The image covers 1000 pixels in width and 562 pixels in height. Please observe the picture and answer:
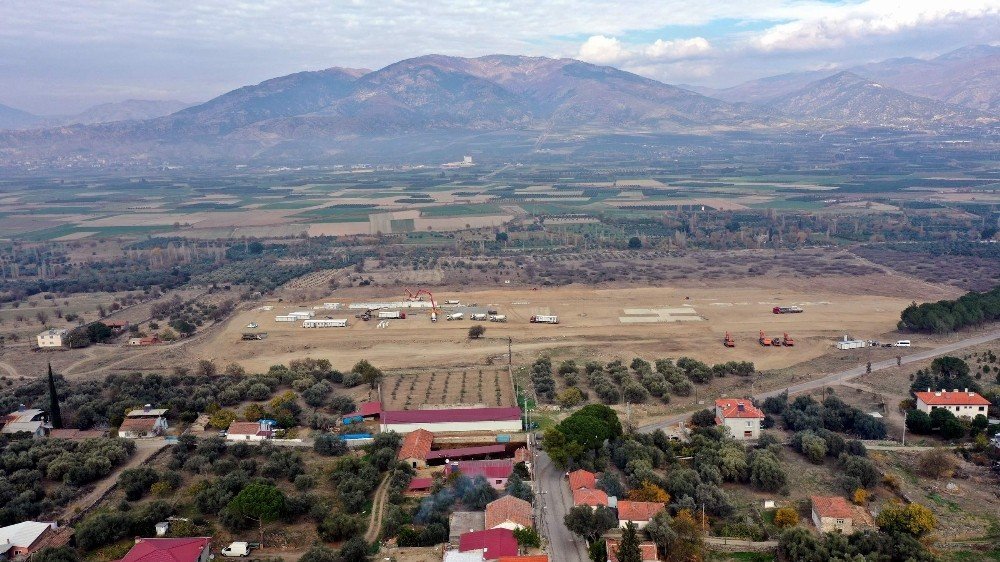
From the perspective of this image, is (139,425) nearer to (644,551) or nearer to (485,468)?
(485,468)

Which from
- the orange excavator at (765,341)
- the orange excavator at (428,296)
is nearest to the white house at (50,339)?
the orange excavator at (428,296)

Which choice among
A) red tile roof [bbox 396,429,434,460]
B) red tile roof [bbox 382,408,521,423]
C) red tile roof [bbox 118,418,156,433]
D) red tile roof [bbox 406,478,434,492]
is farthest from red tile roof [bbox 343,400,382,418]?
red tile roof [bbox 118,418,156,433]

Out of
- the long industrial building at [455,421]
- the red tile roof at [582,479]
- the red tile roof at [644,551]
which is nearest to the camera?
the red tile roof at [644,551]

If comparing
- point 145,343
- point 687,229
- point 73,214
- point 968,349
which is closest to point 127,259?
point 145,343

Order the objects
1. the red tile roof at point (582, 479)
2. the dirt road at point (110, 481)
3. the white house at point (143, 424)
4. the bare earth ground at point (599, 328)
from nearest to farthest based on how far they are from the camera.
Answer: the dirt road at point (110, 481) < the red tile roof at point (582, 479) < the white house at point (143, 424) < the bare earth ground at point (599, 328)

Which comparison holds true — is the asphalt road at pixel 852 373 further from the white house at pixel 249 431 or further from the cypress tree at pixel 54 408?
the cypress tree at pixel 54 408

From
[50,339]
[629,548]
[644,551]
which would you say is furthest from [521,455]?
[50,339]
